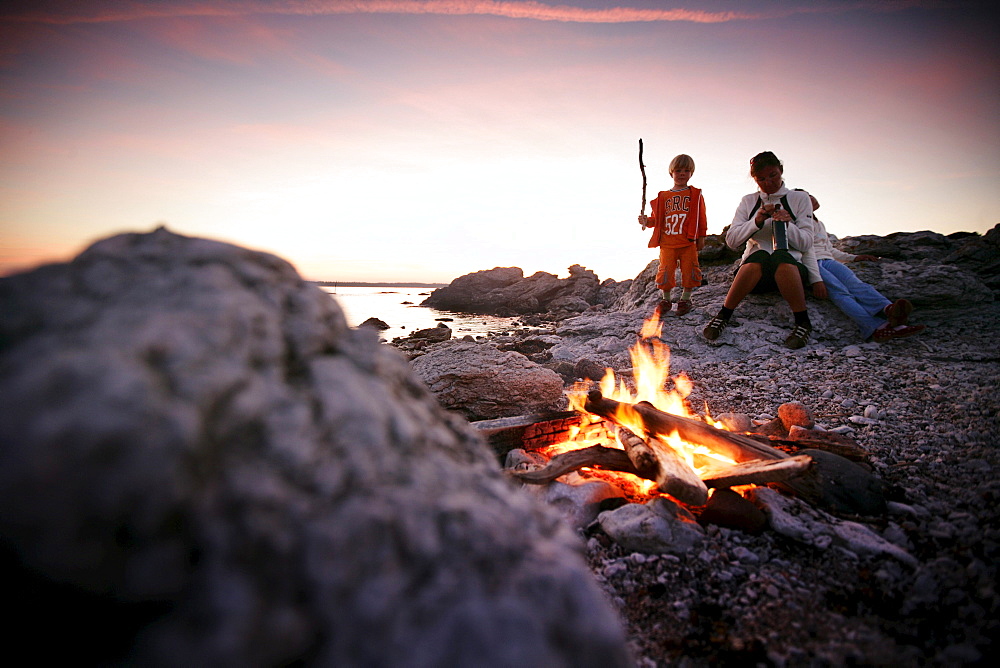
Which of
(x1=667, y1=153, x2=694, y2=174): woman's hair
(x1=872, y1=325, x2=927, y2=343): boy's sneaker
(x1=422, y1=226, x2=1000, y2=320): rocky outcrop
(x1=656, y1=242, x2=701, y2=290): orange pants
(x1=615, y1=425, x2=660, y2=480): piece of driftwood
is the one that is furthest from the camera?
(x1=656, y1=242, x2=701, y2=290): orange pants

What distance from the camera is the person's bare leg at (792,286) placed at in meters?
6.42

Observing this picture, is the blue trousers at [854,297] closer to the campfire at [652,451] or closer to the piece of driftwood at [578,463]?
the campfire at [652,451]

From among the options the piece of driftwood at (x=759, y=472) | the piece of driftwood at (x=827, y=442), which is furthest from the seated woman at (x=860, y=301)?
the piece of driftwood at (x=759, y=472)

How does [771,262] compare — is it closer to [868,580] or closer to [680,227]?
[680,227]

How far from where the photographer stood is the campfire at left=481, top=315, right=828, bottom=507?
2662 mm

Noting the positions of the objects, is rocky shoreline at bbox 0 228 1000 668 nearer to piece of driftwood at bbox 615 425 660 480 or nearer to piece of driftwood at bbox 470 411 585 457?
piece of driftwood at bbox 615 425 660 480

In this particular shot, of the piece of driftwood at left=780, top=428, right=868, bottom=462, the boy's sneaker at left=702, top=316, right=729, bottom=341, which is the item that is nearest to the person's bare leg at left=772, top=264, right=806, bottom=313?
the boy's sneaker at left=702, top=316, right=729, bottom=341

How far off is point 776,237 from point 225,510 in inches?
312

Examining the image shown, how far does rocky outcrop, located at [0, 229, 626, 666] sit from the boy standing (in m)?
8.17

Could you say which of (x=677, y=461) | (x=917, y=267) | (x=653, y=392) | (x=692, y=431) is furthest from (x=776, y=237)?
(x=677, y=461)

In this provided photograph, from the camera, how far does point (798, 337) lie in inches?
254

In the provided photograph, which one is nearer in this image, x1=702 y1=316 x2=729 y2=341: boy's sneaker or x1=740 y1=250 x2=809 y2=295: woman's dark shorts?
x1=740 y1=250 x2=809 y2=295: woman's dark shorts

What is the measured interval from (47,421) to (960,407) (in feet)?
19.6

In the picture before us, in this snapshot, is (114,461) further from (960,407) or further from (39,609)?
(960,407)
